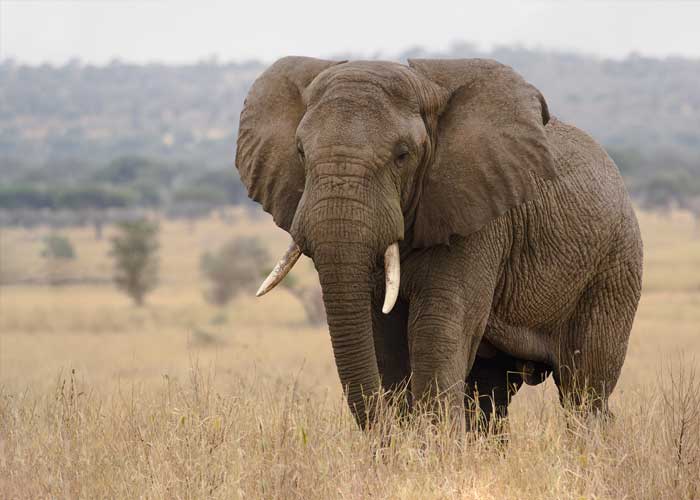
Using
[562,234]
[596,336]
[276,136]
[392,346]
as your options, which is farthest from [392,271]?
[596,336]

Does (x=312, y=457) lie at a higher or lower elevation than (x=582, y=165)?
lower

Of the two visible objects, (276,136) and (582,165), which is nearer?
(276,136)

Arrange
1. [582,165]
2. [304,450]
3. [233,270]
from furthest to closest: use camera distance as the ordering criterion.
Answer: [233,270], [582,165], [304,450]

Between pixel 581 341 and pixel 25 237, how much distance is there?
135 ft

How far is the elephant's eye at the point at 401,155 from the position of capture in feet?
16.8

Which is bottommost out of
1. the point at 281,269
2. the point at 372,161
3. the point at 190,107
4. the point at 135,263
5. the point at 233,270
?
the point at 233,270

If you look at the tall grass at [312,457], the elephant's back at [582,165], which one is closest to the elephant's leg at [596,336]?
the elephant's back at [582,165]

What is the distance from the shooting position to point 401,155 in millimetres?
5156

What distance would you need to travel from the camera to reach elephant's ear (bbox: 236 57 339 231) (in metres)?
5.48

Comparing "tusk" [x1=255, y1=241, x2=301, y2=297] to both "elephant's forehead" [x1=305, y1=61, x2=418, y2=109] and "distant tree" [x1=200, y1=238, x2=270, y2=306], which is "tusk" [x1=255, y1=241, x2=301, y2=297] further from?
"distant tree" [x1=200, y1=238, x2=270, y2=306]

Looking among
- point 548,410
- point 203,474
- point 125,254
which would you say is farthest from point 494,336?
point 125,254

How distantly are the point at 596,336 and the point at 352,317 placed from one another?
2.14m

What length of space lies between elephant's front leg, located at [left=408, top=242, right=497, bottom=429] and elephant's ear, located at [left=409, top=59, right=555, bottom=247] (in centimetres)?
17

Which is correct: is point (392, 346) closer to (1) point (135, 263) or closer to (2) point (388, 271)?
(2) point (388, 271)
